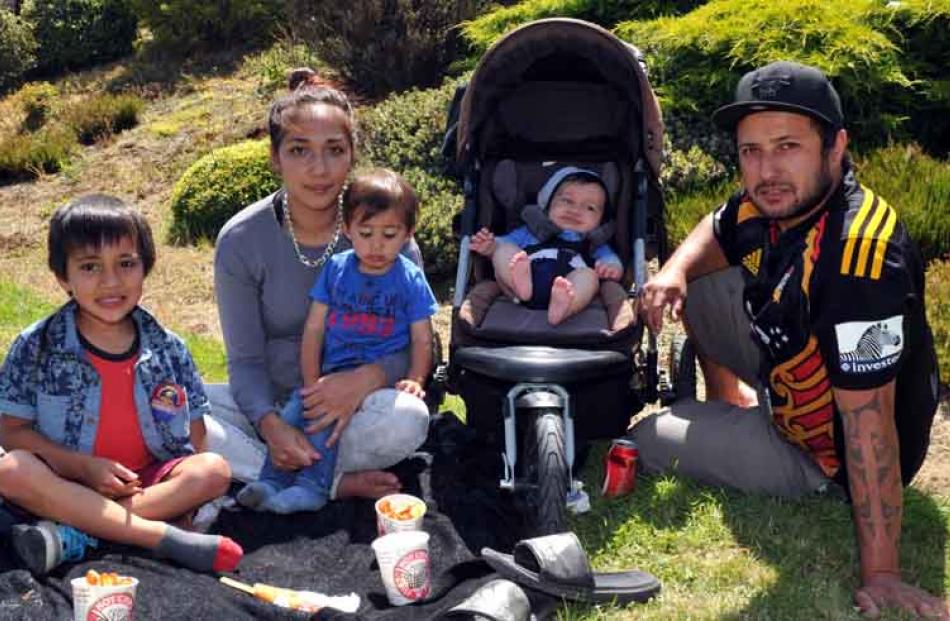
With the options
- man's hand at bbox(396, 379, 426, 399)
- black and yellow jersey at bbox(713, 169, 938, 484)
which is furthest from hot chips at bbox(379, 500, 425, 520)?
black and yellow jersey at bbox(713, 169, 938, 484)

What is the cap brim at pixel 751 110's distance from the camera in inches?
132

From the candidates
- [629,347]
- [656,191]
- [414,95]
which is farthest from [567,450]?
[414,95]

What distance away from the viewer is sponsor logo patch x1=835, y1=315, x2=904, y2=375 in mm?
3268

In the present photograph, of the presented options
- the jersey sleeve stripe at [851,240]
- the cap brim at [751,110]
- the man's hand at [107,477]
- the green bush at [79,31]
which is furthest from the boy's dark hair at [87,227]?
the green bush at [79,31]

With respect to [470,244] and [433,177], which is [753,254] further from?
[433,177]

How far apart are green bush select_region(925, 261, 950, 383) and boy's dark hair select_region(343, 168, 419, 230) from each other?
2.56 meters

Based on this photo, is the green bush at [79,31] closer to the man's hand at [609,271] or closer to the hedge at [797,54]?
the hedge at [797,54]

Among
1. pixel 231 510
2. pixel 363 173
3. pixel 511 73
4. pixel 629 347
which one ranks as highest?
pixel 511 73

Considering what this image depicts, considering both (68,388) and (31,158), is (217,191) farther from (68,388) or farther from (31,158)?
(68,388)

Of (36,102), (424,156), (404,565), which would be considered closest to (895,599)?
(404,565)

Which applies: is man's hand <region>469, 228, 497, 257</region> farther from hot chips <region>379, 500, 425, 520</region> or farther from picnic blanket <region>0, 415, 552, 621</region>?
hot chips <region>379, 500, 425, 520</region>

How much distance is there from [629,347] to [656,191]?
0.92 meters

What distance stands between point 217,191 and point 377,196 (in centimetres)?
517

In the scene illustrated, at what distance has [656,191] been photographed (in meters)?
4.57
